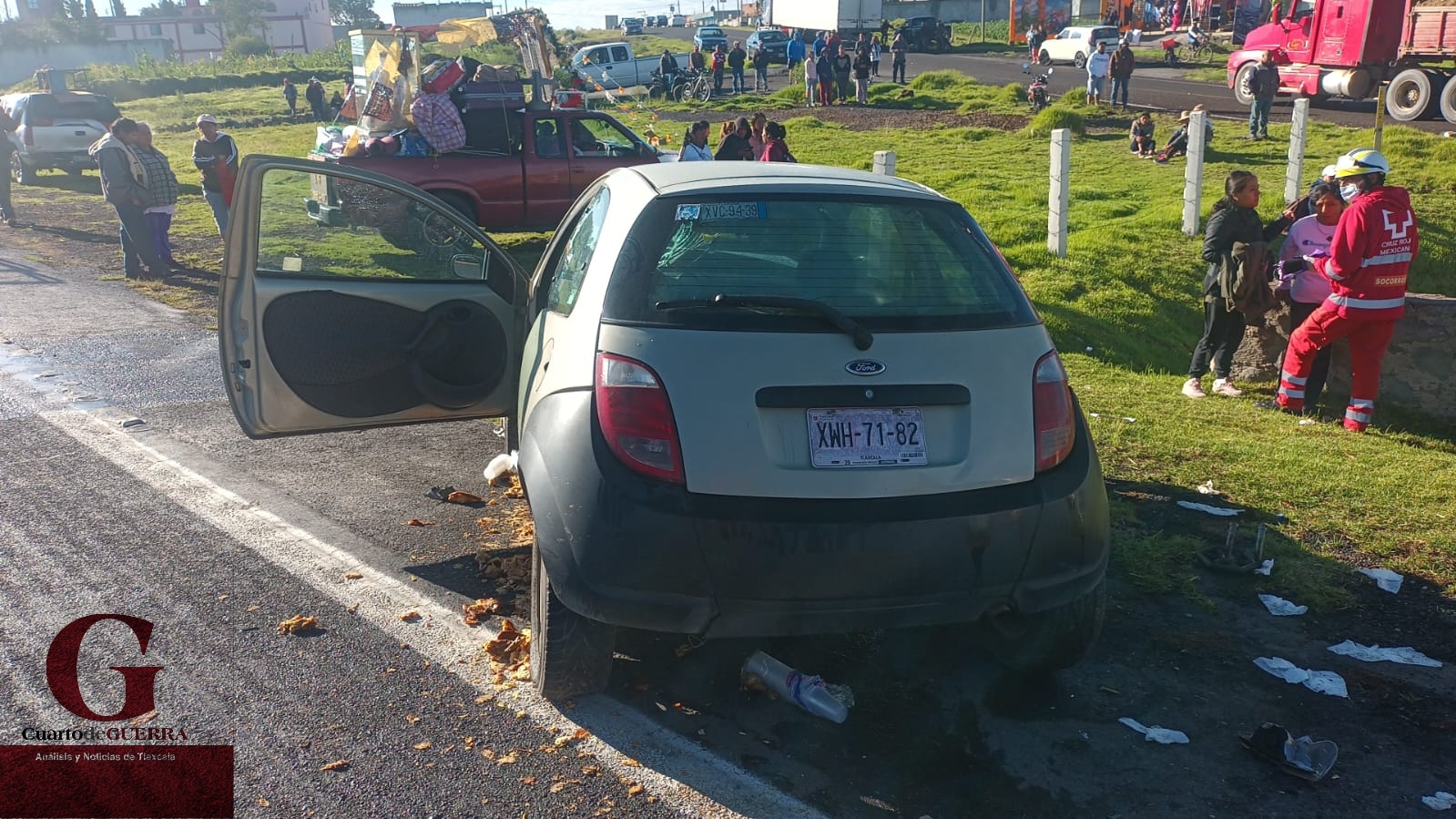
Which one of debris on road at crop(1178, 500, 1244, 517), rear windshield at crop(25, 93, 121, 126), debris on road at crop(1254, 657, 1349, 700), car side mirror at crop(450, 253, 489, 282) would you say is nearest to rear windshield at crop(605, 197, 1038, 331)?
debris on road at crop(1254, 657, 1349, 700)

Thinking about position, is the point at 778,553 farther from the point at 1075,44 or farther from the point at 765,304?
the point at 1075,44

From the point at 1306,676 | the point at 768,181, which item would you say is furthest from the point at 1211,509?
the point at 768,181

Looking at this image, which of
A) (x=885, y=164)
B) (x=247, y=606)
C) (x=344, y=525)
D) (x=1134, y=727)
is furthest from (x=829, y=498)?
(x=885, y=164)

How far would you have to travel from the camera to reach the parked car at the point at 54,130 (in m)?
21.8

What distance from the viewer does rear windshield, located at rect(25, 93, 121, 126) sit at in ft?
72.0

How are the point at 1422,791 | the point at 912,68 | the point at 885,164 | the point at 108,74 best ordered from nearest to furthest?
the point at 1422,791 → the point at 885,164 → the point at 912,68 → the point at 108,74

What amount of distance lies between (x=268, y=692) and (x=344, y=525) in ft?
5.16

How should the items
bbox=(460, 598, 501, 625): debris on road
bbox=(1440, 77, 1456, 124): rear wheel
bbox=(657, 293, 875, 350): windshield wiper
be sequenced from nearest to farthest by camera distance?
bbox=(657, 293, 875, 350): windshield wiper → bbox=(460, 598, 501, 625): debris on road → bbox=(1440, 77, 1456, 124): rear wheel

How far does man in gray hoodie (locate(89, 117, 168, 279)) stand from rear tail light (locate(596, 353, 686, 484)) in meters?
10.6

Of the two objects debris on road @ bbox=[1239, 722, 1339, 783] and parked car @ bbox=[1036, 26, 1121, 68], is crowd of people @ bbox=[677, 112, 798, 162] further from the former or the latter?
parked car @ bbox=[1036, 26, 1121, 68]

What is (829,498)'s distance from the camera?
11.1ft

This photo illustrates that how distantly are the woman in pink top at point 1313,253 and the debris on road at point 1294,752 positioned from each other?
189 inches

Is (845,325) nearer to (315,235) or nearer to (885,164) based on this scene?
(315,235)

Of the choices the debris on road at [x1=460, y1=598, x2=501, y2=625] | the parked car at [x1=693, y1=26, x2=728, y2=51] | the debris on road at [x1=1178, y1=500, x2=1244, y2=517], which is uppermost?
the parked car at [x1=693, y1=26, x2=728, y2=51]
